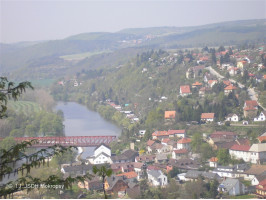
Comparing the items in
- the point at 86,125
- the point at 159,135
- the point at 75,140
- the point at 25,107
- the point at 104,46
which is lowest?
the point at 104,46

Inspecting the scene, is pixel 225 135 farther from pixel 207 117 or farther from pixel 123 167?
pixel 123 167

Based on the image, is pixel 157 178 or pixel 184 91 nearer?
pixel 157 178

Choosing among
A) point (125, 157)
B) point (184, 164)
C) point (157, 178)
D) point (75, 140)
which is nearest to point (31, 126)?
point (75, 140)

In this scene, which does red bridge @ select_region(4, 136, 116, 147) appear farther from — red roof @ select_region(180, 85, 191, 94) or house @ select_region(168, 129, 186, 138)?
red roof @ select_region(180, 85, 191, 94)

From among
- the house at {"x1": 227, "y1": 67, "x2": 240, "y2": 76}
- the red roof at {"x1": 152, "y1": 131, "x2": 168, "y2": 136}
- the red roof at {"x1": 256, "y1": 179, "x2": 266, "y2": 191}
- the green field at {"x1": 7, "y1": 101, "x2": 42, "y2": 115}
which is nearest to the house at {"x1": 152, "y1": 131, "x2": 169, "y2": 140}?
the red roof at {"x1": 152, "y1": 131, "x2": 168, "y2": 136}

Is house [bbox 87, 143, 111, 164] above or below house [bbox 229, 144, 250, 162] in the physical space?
below

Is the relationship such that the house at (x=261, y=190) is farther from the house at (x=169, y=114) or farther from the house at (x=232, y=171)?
the house at (x=169, y=114)

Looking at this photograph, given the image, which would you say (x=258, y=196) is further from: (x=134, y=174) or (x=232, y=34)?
(x=232, y=34)
